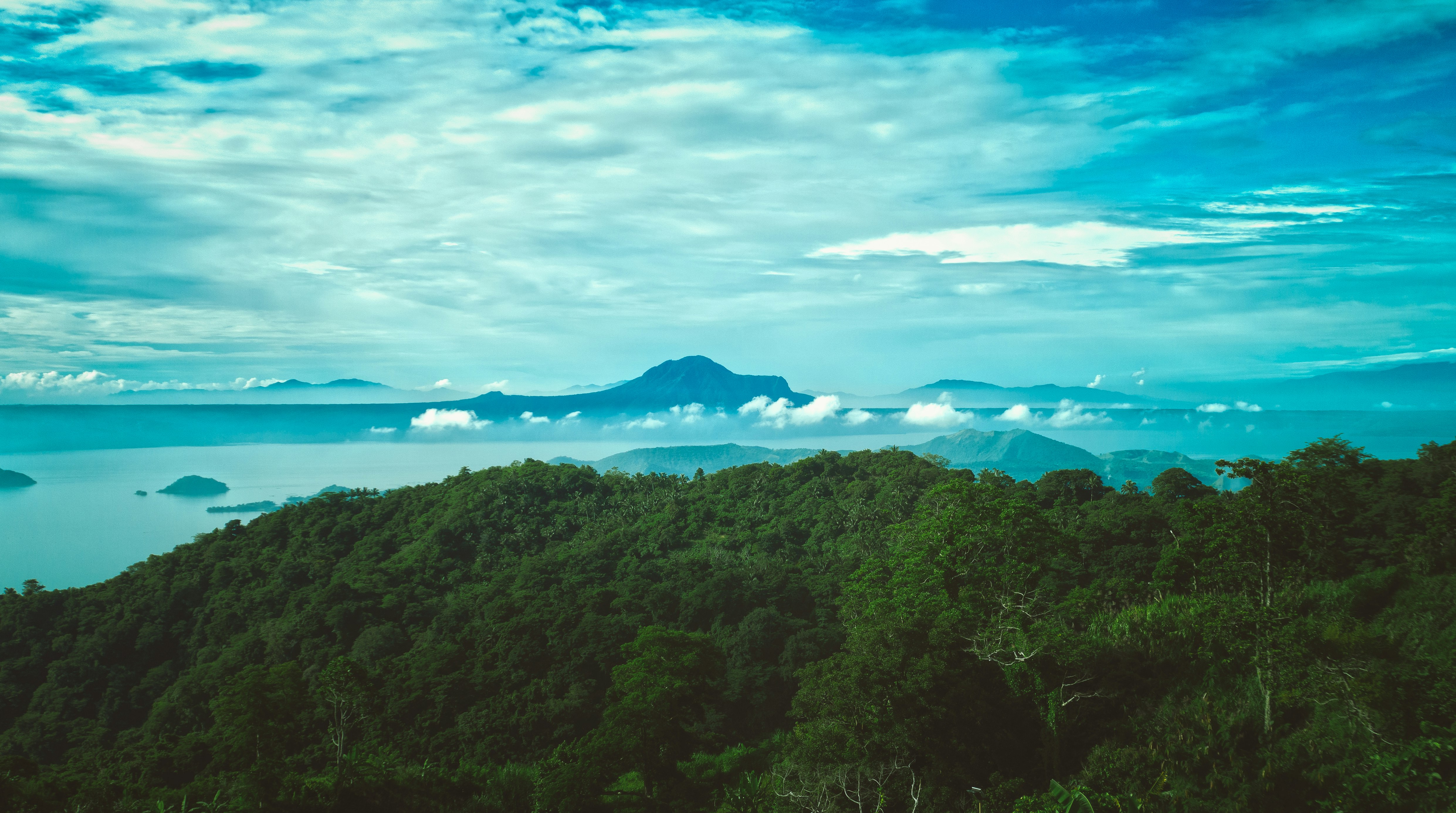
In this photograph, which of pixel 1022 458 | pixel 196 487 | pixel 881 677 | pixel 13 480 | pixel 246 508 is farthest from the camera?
pixel 1022 458

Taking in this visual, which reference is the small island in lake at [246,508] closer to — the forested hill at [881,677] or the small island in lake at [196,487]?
the small island in lake at [196,487]

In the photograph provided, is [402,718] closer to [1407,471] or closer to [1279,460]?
[1279,460]

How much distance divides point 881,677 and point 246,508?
136408 mm

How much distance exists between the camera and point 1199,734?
16.5m

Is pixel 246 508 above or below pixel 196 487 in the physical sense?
below

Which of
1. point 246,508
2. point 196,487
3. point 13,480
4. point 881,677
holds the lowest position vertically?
point 246,508

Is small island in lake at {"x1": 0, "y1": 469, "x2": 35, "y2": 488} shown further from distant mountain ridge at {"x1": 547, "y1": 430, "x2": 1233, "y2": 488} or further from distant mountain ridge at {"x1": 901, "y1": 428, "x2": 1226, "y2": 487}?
distant mountain ridge at {"x1": 901, "y1": 428, "x2": 1226, "y2": 487}

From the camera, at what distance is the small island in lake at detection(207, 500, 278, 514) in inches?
4909

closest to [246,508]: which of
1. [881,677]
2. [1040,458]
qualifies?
[881,677]

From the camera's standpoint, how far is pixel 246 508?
127 m

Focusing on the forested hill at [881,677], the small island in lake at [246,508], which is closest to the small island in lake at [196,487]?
the small island in lake at [246,508]

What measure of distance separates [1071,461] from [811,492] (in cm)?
11307

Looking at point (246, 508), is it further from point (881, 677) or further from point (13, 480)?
point (881, 677)

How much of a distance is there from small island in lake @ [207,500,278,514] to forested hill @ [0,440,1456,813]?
80.6 m
